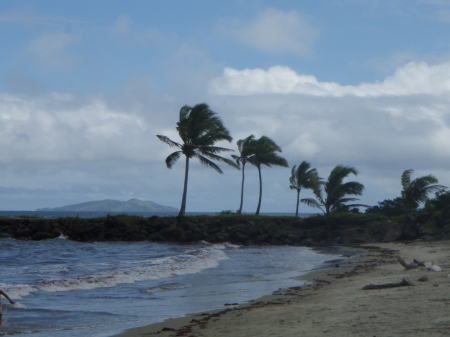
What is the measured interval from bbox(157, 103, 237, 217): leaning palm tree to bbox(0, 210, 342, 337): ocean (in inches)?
466

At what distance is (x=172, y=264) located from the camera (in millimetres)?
17359

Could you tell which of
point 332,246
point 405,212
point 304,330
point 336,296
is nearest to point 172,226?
point 332,246

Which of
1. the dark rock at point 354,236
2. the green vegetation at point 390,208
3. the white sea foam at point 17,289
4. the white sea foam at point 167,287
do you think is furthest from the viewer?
the green vegetation at point 390,208

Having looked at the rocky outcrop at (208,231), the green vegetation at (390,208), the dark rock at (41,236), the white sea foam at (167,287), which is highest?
the green vegetation at (390,208)

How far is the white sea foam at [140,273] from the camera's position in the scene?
12359 mm

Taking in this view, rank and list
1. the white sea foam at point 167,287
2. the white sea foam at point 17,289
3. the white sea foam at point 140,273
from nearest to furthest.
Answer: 1. the white sea foam at point 17,289
2. the white sea foam at point 167,287
3. the white sea foam at point 140,273

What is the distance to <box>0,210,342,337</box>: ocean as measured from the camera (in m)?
8.07

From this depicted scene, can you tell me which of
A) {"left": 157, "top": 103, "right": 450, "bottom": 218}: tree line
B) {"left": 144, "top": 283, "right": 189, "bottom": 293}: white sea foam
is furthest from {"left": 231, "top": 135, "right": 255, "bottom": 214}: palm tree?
{"left": 144, "top": 283, "right": 189, "bottom": 293}: white sea foam

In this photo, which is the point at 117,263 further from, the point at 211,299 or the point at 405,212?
the point at 405,212

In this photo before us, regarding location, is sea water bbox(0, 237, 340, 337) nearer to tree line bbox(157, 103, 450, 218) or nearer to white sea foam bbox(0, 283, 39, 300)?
white sea foam bbox(0, 283, 39, 300)

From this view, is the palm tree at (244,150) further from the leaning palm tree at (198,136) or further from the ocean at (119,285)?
the ocean at (119,285)

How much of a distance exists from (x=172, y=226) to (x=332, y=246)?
33.3 feet

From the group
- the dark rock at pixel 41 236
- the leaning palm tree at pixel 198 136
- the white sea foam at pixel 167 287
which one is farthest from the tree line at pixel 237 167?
the white sea foam at pixel 167 287

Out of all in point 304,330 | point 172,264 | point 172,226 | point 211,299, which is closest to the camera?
point 304,330
